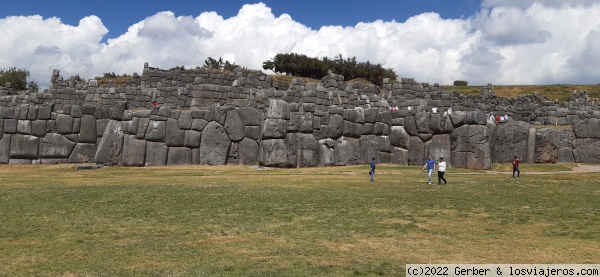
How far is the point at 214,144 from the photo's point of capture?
29.6 meters

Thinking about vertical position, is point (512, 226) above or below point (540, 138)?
below

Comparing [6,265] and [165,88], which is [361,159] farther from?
[6,265]

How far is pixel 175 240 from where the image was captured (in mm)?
10500

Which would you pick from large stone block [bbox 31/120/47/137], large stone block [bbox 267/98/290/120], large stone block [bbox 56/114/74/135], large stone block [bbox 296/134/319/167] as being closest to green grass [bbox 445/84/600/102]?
large stone block [bbox 296/134/319/167]

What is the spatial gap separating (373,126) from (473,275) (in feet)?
74.7

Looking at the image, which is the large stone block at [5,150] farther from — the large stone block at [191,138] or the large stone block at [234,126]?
the large stone block at [234,126]

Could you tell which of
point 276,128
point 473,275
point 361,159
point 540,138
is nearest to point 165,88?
point 276,128

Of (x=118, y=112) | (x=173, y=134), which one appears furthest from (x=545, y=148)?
(x=118, y=112)

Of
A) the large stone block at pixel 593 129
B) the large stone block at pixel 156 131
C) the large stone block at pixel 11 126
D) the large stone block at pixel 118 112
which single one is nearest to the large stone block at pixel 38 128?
the large stone block at pixel 11 126

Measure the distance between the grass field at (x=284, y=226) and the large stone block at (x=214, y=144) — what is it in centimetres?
771

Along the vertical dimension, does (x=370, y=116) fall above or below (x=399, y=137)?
above

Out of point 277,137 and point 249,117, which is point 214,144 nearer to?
point 249,117

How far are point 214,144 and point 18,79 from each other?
167 ft

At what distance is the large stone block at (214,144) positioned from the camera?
97.0 ft
